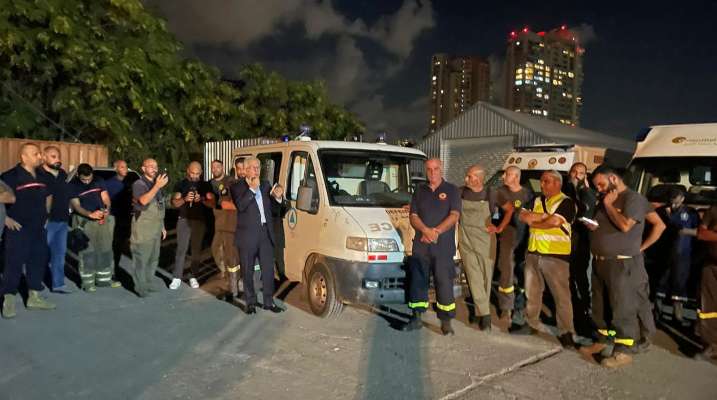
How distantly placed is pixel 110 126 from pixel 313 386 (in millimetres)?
12239

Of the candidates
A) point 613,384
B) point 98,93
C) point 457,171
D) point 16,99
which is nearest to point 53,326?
point 613,384

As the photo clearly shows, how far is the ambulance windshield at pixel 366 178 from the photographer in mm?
6167

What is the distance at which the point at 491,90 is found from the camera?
14462 cm

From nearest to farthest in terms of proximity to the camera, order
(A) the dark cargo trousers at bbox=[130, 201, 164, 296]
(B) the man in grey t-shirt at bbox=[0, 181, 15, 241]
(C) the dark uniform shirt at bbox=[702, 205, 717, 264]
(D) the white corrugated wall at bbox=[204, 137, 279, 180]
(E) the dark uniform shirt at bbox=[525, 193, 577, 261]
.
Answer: (C) the dark uniform shirt at bbox=[702, 205, 717, 264] → (E) the dark uniform shirt at bbox=[525, 193, 577, 261] → (B) the man in grey t-shirt at bbox=[0, 181, 15, 241] → (A) the dark cargo trousers at bbox=[130, 201, 164, 296] → (D) the white corrugated wall at bbox=[204, 137, 279, 180]

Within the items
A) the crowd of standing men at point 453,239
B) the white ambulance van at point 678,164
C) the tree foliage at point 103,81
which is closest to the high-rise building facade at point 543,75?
the tree foliage at point 103,81

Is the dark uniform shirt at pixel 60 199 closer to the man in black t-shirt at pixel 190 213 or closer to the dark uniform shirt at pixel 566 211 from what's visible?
the man in black t-shirt at pixel 190 213

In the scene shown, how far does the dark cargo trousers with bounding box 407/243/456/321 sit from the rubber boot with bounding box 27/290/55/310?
4.09 metres

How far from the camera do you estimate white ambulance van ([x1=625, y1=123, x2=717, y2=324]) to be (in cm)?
746

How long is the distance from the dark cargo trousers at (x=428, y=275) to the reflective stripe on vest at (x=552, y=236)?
85 centimetres

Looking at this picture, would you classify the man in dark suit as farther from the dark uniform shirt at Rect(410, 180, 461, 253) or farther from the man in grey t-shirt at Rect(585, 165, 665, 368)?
the man in grey t-shirt at Rect(585, 165, 665, 368)

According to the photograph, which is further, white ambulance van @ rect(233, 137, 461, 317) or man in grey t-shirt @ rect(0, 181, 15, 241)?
white ambulance van @ rect(233, 137, 461, 317)

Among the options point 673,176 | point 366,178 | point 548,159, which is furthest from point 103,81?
point 673,176

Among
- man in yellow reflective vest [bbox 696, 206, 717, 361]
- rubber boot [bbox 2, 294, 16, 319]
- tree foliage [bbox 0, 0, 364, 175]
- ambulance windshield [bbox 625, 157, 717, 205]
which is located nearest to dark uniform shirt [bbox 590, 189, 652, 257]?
man in yellow reflective vest [bbox 696, 206, 717, 361]

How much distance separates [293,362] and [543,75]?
4893 inches
